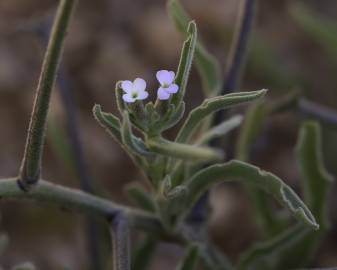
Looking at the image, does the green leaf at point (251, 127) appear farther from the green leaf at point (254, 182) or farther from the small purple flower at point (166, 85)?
the small purple flower at point (166, 85)

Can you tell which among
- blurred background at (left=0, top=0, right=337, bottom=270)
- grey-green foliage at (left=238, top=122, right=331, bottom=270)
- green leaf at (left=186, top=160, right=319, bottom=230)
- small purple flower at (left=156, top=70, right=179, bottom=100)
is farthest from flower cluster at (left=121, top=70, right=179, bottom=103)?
blurred background at (left=0, top=0, right=337, bottom=270)

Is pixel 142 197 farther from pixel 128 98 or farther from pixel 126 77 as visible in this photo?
pixel 126 77

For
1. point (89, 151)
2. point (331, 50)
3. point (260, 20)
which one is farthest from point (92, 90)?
point (331, 50)

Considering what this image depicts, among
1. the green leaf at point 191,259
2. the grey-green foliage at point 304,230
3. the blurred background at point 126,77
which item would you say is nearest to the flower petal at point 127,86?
the green leaf at point 191,259

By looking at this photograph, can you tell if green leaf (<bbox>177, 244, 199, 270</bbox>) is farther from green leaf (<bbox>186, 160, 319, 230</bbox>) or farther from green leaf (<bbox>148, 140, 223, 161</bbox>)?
green leaf (<bbox>148, 140, 223, 161</bbox>)

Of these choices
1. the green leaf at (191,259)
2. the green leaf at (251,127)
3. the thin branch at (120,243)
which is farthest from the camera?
the green leaf at (251,127)

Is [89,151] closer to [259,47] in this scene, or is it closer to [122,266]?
[259,47]
